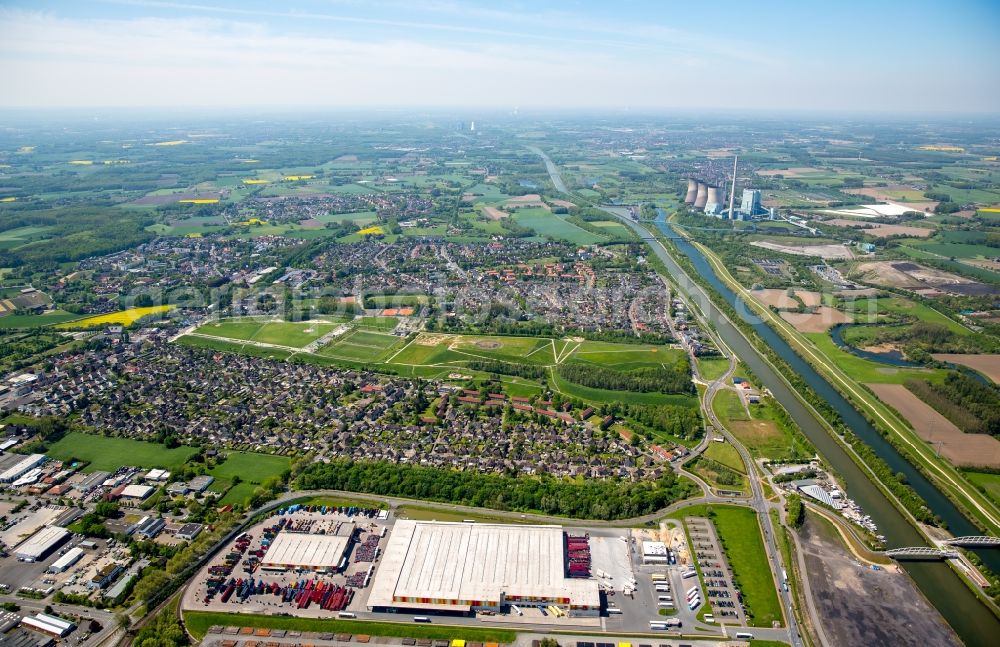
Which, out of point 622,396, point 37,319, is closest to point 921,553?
point 622,396

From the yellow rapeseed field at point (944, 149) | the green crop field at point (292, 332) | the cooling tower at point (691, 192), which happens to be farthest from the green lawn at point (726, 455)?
the yellow rapeseed field at point (944, 149)

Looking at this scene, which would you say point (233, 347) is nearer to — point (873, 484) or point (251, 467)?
point (251, 467)

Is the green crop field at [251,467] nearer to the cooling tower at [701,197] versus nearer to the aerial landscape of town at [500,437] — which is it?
the aerial landscape of town at [500,437]

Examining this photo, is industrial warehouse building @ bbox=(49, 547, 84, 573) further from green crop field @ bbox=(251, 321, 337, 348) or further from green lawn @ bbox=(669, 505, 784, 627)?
green lawn @ bbox=(669, 505, 784, 627)

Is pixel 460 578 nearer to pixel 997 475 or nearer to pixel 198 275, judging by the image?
pixel 997 475

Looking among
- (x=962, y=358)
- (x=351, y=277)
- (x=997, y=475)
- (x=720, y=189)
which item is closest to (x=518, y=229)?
(x=351, y=277)

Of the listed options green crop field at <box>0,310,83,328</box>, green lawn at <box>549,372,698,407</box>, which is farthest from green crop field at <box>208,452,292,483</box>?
green crop field at <box>0,310,83,328</box>
